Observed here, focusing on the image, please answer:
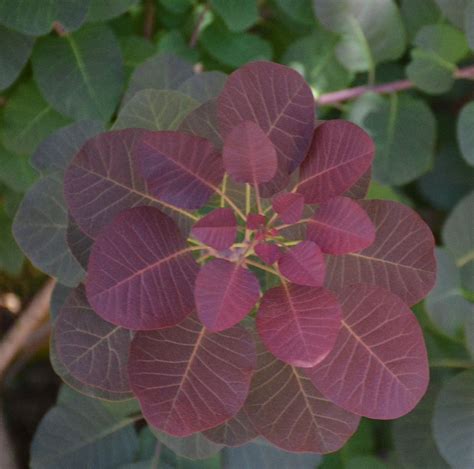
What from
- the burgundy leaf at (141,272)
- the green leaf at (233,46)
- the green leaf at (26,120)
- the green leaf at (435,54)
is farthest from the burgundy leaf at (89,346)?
the green leaf at (435,54)

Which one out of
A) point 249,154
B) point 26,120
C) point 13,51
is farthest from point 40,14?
point 249,154

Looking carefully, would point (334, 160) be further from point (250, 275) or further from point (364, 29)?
point (364, 29)

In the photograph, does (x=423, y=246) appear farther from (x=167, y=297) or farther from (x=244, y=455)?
(x=244, y=455)

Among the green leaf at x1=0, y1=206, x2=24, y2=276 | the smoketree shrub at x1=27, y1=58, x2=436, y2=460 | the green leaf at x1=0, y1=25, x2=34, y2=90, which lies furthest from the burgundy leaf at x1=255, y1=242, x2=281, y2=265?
the green leaf at x1=0, y1=206, x2=24, y2=276

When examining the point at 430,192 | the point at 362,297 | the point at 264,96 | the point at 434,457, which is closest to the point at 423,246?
the point at 362,297

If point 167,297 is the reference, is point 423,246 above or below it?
below

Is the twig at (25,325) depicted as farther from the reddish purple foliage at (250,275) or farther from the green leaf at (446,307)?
the green leaf at (446,307)
